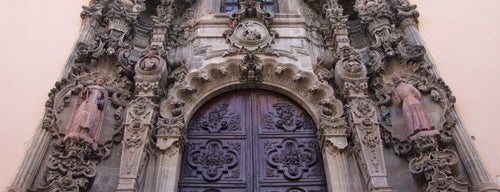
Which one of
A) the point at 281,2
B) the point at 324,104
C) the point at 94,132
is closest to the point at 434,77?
the point at 324,104

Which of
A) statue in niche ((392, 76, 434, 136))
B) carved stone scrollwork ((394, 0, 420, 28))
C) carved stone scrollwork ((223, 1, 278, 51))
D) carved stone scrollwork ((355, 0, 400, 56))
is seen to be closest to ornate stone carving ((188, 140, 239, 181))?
carved stone scrollwork ((223, 1, 278, 51))

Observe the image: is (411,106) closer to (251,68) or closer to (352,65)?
(352,65)

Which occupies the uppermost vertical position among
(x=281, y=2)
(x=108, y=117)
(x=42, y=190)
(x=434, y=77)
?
(x=281, y=2)

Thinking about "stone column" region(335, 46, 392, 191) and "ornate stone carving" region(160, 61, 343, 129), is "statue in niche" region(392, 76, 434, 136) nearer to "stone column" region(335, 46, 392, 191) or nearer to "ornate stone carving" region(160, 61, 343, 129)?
"stone column" region(335, 46, 392, 191)

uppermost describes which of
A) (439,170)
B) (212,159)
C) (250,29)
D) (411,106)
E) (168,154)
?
(250,29)

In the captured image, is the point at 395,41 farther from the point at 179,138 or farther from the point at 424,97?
the point at 179,138

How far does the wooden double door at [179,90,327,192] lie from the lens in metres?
6.95

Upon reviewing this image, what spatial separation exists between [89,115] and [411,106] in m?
4.51

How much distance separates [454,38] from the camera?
8.20m

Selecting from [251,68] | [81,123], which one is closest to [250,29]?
[251,68]

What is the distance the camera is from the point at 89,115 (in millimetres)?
6688

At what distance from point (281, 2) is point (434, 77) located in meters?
3.47

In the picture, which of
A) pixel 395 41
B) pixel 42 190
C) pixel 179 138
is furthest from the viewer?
pixel 395 41

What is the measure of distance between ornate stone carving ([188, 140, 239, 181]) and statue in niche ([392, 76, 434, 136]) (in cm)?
252
